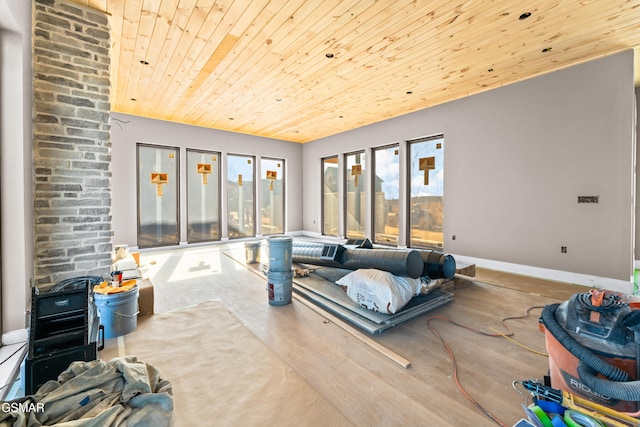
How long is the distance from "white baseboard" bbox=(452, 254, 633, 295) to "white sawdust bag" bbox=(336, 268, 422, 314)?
8.29 feet

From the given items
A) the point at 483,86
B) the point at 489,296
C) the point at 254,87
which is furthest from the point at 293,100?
the point at 489,296

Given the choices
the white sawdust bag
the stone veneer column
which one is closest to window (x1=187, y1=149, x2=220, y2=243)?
the stone veneer column

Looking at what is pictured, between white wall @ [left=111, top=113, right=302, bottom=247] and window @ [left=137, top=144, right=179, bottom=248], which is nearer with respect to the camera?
white wall @ [left=111, top=113, right=302, bottom=247]

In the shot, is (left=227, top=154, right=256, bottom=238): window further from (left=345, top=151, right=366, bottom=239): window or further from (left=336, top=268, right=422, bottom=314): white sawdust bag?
(left=336, top=268, right=422, bottom=314): white sawdust bag

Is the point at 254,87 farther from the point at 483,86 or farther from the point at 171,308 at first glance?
the point at 483,86

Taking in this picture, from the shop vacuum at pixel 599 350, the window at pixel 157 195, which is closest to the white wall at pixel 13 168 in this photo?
the shop vacuum at pixel 599 350

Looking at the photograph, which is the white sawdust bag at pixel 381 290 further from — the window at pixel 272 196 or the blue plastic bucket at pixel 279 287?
the window at pixel 272 196

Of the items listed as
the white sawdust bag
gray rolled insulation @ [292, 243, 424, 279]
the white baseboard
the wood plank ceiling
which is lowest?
the white baseboard

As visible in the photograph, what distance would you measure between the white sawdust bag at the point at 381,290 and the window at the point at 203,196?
17.7 ft

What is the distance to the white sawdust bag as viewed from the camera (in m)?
2.65

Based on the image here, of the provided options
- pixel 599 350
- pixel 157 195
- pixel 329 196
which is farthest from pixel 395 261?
pixel 157 195

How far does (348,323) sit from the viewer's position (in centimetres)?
273

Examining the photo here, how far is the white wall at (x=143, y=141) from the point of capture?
19.8 feet

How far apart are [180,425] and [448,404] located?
155 cm
